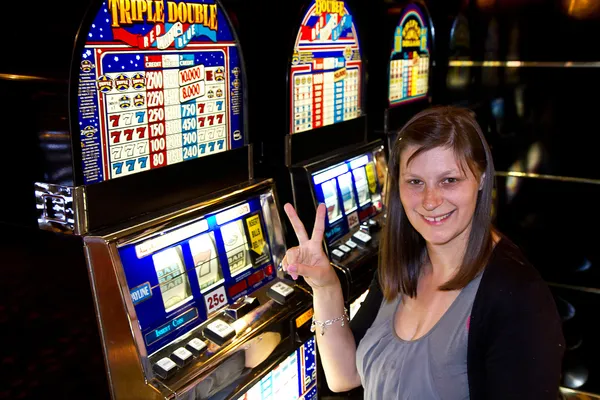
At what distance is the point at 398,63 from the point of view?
374 cm

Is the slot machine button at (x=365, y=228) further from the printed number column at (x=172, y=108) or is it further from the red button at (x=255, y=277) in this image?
the printed number column at (x=172, y=108)

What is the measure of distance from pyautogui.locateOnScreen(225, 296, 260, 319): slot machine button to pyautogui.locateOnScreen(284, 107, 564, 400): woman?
0.35 metres

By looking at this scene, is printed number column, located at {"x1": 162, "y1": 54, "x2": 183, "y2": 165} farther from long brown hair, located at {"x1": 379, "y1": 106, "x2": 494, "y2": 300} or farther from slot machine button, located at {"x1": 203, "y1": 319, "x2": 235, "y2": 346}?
long brown hair, located at {"x1": 379, "y1": 106, "x2": 494, "y2": 300}

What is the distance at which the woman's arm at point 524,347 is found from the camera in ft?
4.89

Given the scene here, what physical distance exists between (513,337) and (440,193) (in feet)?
1.43

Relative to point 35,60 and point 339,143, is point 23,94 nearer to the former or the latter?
point 35,60

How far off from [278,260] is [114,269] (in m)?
0.83

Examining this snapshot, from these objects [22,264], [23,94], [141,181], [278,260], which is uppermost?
[23,94]

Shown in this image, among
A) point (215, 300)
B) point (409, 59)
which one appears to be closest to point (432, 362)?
point (215, 300)

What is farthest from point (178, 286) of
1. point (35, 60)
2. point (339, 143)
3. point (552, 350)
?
point (339, 143)

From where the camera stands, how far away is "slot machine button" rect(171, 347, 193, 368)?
73.3 inches

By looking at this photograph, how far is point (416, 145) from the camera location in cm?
173

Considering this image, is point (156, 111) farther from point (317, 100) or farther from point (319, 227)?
point (317, 100)

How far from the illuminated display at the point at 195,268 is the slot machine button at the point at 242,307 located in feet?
0.16
